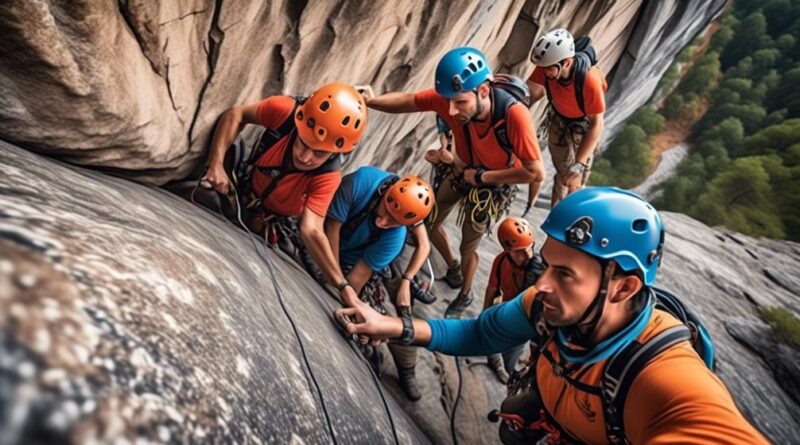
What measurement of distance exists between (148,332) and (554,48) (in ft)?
16.5

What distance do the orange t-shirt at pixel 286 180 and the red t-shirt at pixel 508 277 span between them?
2.35 meters

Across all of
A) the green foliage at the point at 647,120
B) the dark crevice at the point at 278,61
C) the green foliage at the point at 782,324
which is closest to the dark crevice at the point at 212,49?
the dark crevice at the point at 278,61

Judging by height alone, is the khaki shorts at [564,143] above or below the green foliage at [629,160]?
above

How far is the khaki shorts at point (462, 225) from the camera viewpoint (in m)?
4.91

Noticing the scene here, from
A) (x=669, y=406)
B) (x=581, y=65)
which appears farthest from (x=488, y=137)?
(x=669, y=406)

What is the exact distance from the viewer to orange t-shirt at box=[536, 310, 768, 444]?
1.39 m

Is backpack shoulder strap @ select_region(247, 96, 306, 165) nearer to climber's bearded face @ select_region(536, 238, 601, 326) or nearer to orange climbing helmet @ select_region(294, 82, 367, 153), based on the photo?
orange climbing helmet @ select_region(294, 82, 367, 153)

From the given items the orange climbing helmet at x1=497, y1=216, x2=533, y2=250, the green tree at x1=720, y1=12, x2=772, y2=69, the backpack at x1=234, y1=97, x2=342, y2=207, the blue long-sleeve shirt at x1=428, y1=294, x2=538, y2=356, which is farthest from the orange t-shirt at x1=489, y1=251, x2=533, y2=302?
the green tree at x1=720, y1=12, x2=772, y2=69

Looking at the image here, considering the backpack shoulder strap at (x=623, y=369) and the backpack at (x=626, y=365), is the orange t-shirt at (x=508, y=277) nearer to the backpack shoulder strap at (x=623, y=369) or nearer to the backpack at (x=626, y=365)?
the backpack at (x=626, y=365)

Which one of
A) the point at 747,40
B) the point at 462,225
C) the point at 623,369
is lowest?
the point at 462,225

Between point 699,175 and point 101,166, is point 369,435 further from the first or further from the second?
point 699,175

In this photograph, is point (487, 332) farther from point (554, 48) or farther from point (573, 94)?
point (573, 94)

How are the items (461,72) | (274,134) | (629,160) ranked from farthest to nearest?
(629,160), (461,72), (274,134)

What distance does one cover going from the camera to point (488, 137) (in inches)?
157
